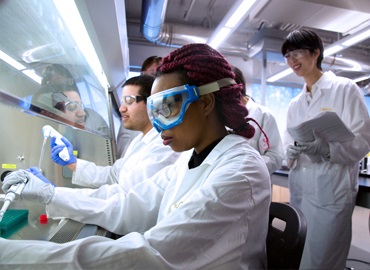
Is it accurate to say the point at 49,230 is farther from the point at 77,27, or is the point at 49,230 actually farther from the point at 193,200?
the point at 77,27

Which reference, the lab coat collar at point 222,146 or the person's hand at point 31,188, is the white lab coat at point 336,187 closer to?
the lab coat collar at point 222,146

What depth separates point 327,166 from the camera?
1.68 m

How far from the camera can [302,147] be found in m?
1.73

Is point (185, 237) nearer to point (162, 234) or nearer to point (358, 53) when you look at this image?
point (162, 234)

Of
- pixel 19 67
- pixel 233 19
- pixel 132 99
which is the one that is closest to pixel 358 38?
pixel 233 19

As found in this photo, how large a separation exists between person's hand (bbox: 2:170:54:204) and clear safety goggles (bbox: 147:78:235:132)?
1.77 feet

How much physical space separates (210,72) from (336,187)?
52.3 inches

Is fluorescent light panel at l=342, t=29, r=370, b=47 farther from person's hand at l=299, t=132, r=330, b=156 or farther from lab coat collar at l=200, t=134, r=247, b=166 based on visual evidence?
lab coat collar at l=200, t=134, r=247, b=166

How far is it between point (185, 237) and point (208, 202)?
0.09 metres

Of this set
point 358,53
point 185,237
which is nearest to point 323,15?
point 358,53

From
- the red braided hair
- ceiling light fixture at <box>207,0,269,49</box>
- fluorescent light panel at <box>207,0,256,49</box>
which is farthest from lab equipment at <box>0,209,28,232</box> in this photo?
fluorescent light panel at <box>207,0,256,49</box>

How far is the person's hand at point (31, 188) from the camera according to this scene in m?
0.96

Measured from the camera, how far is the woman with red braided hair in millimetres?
536

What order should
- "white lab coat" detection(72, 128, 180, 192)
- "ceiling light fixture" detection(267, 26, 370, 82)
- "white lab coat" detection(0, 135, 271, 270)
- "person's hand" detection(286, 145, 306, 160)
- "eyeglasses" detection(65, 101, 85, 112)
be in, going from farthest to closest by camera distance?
"ceiling light fixture" detection(267, 26, 370, 82) < "person's hand" detection(286, 145, 306, 160) < "white lab coat" detection(72, 128, 180, 192) < "eyeglasses" detection(65, 101, 85, 112) < "white lab coat" detection(0, 135, 271, 270)
